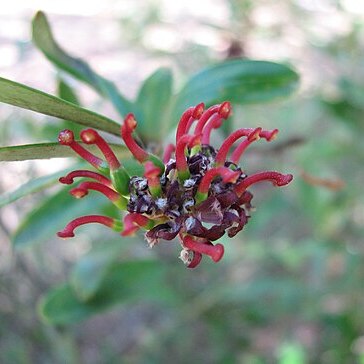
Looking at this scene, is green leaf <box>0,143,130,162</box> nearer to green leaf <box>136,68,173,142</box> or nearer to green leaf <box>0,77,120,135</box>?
green leaf <box>0,77,120,135</box>

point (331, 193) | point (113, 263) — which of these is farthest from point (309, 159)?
point (113, 263)

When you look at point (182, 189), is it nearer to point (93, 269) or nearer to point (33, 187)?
point (33, 187)

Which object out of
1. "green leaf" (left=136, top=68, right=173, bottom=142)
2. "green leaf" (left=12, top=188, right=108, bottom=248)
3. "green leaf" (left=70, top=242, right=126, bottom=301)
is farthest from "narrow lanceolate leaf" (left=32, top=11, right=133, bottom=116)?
"green leaf" (left=70, top=242, right=126, bottom=301)

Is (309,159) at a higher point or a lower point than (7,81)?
higher

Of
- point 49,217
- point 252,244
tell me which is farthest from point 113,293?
point 252,244

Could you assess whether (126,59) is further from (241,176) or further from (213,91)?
(241,176)

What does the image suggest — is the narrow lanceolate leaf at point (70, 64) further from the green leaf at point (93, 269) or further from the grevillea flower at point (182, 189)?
the green leaf at point (93, 269)

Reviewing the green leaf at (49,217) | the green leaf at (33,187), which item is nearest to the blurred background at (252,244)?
the green leaf at (49,217)
